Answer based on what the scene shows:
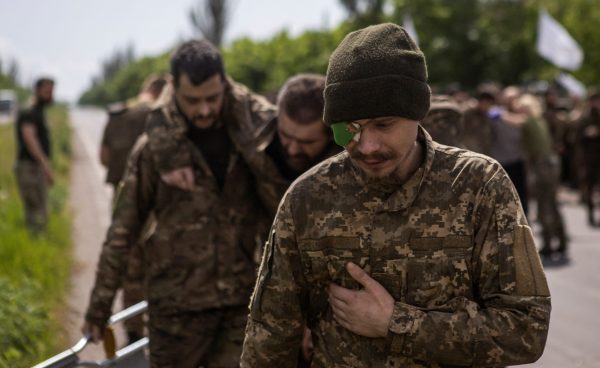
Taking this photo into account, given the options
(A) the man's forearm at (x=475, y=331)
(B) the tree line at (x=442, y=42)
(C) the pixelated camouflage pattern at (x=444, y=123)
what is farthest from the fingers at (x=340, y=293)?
(B) the tree line at (x=442, y=42)

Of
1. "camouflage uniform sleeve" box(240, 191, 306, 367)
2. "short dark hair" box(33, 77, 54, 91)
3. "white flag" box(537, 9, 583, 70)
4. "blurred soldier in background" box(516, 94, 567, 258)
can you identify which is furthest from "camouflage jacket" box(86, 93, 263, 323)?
"white flag" box(537, 9, 583, 70)

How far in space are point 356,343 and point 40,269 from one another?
626 cm

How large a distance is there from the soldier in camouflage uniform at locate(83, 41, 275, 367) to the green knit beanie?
5.91 ft

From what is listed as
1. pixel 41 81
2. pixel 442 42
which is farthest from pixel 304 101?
pixel 442 42

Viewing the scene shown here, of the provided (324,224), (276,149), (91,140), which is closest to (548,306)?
(324,224)

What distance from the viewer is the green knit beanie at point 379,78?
251cm

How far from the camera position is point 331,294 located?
2.69m

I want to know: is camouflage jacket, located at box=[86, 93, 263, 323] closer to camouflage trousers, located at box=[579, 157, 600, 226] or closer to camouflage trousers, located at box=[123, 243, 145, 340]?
camouflage trousers, located at box=[123, 243, 145, 340]

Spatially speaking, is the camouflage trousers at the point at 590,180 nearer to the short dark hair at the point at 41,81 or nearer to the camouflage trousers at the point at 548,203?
the camouflage trousers at the point at 548,203

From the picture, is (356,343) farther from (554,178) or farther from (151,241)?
(554,178)

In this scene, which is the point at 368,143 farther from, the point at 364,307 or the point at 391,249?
the point at 364,307

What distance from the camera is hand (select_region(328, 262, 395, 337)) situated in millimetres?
2568

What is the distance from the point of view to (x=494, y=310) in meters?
2.48

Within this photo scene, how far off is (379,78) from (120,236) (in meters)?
2.06
